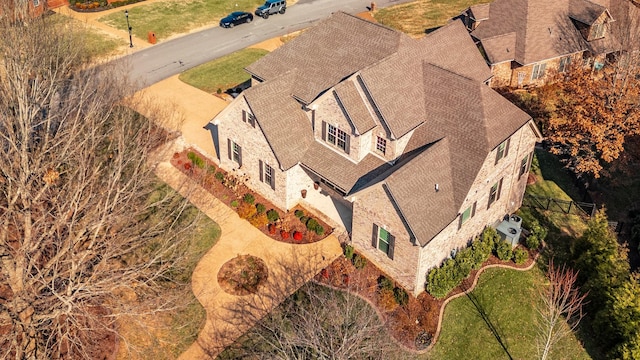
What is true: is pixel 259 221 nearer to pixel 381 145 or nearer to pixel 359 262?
pixel 359 262

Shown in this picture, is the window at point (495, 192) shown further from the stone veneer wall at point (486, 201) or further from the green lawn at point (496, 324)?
the green lawn at point (496, 324)

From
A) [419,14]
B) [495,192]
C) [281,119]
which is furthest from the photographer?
[419,14]

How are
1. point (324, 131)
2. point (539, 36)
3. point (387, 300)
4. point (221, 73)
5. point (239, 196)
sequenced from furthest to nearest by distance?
1. point (221, 73)
2. point (539, 36)
3. point (239, 196)
4. point (324, 131)
5. point (387, 300)

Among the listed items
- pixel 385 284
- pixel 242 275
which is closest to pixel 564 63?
pixel 385 284

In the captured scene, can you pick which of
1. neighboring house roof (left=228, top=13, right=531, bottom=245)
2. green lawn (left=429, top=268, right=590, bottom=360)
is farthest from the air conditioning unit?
neighboring house roof (left=228, top=13, right=531, bottom=245)

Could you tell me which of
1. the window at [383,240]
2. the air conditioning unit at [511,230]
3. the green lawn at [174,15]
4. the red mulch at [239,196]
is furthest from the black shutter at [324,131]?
the green lawn at [174,15]

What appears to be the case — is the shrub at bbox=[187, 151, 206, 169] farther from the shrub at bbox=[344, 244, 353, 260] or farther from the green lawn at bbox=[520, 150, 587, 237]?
the green lawn at bbox=[520, 150, 587, 237]
